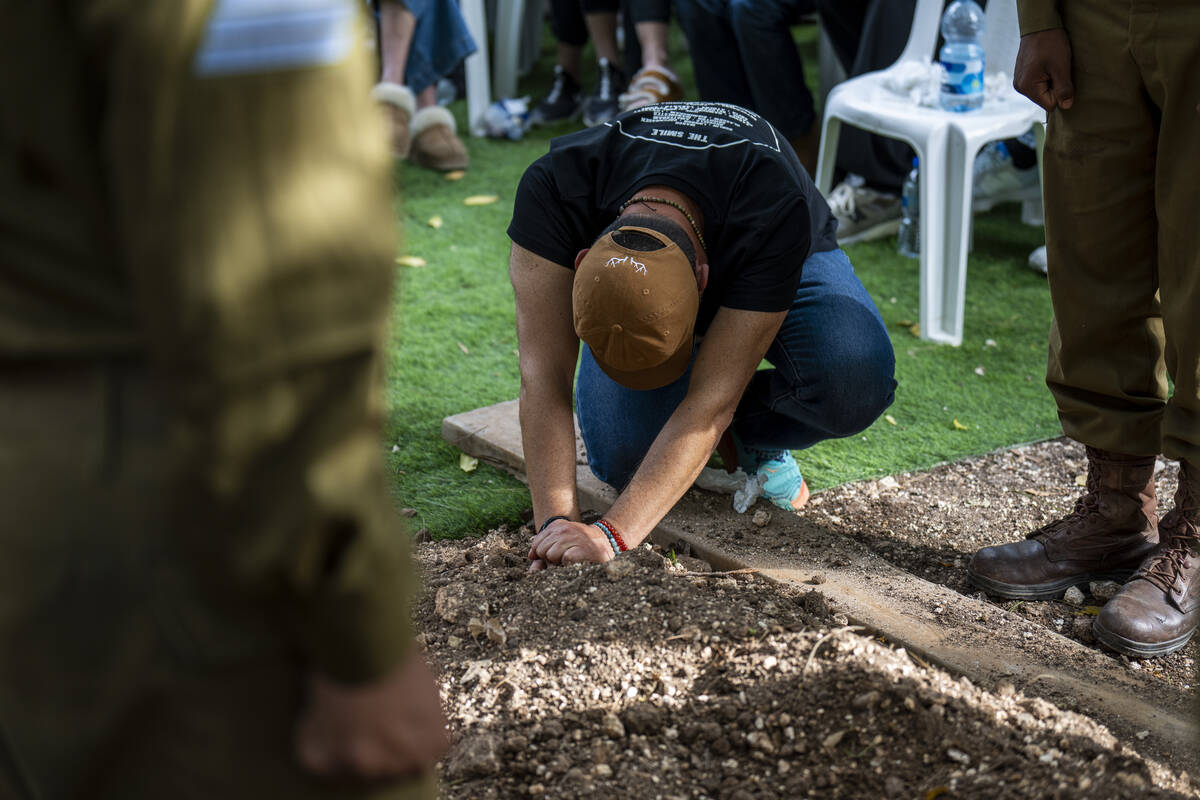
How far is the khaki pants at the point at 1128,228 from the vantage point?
78.2 inches

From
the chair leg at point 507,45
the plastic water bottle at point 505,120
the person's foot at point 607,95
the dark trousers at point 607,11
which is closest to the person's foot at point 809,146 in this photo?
the dark trousers at point 607,11

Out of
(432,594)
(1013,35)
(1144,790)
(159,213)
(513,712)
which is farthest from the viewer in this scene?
(1013,35)

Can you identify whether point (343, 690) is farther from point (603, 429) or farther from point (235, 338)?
point (603, 429)

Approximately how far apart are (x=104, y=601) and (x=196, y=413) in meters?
0.17

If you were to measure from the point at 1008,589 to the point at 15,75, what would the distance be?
2214 millimetres

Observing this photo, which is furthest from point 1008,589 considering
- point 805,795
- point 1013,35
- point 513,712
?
point 1013,35

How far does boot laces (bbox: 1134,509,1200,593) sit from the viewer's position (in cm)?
228

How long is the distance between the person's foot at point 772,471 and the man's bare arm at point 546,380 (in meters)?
0.52

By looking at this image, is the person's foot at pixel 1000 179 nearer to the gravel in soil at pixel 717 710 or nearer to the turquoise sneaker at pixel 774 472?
the turquoise sneaker at pixel 774 472

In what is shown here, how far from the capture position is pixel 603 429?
2705mm

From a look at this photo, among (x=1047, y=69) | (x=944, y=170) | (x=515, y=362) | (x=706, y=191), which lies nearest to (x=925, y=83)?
(x=944, y=170)

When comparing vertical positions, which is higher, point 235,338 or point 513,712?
point 235,338

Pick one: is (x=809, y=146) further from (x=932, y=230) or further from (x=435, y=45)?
(x=435, y=45)

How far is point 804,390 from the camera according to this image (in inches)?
99.0
